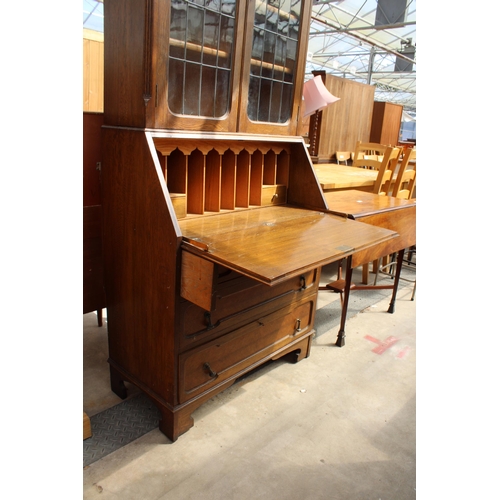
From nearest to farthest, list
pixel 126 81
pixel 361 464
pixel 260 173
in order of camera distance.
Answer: pixel 126 81, pixel 361 464, pixel 260 173

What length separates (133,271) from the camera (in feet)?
6.19

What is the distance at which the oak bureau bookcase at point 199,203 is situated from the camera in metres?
1.64

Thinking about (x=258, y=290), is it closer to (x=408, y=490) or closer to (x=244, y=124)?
(x=244, y=124)

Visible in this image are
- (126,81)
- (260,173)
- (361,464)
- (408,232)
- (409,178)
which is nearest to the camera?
(126,81)

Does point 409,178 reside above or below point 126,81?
below

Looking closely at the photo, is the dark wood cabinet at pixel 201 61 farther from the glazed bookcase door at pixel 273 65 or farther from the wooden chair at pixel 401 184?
the wooden chair at pixel 401 184

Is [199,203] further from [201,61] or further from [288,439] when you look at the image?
[288,439]

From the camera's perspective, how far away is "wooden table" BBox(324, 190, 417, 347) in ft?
8.44

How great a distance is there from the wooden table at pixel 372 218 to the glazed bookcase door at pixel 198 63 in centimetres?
87

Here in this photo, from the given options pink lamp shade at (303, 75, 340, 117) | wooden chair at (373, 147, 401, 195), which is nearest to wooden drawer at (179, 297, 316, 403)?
wooden chair at (373, 147, 401, 195)

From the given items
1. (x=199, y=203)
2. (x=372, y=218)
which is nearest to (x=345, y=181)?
(x=372, y=218)

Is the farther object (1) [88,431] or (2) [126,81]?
(1) [88,431]

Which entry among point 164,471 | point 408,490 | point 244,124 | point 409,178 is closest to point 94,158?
point 244,124

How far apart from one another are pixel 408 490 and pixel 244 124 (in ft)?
5.70
